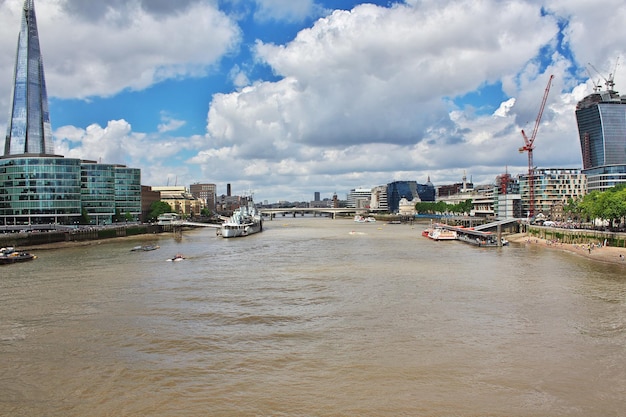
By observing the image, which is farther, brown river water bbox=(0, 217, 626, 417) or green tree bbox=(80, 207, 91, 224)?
green tree bbox=(80, 207, 91, 224)

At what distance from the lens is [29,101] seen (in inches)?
4818

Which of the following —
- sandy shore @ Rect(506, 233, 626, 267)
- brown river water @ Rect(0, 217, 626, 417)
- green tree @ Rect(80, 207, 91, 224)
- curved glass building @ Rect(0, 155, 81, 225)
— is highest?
curved glass building @ Rect(0, 155, 81, 225)

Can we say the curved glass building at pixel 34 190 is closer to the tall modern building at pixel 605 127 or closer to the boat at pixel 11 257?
the boat at pixel 11 257

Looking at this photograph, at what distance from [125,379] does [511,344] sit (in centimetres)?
1809

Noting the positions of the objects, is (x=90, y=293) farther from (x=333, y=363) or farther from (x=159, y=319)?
(x=333, y=363)

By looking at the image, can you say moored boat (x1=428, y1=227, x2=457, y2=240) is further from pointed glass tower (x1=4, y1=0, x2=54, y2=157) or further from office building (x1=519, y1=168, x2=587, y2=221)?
pointed glass tower (x1=4, y1=0, x2=54, y2=157)

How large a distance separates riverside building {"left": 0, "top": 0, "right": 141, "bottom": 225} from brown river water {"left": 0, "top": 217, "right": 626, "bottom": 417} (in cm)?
7182

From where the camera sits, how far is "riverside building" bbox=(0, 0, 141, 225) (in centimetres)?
10988

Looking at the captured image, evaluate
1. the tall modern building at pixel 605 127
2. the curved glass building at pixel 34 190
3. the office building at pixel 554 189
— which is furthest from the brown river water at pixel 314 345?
the tall modern building at pixel 605 127

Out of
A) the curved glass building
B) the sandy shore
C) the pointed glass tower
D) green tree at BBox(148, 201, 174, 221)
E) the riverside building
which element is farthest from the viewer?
green tree at BBox(148, 201, 174, 221)

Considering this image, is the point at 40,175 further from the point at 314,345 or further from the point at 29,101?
the point at 314,345

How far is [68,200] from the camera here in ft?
371

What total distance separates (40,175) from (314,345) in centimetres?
10584

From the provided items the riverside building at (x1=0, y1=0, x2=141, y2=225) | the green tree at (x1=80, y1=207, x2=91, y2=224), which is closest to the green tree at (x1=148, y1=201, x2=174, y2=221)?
the riverside building at (x1=0, y1=0, x2=141, y2=225)
